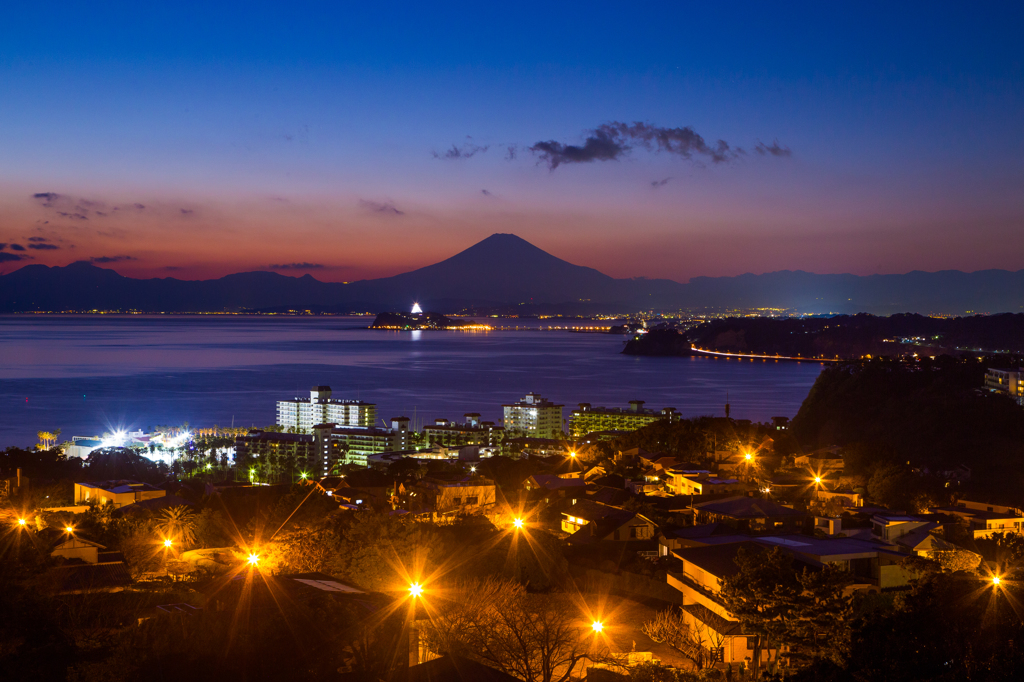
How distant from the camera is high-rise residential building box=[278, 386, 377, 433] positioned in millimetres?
15297

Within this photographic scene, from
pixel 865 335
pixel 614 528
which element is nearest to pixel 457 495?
pixel 614 528

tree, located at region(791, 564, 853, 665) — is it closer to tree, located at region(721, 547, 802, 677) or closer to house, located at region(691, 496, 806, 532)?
tree, located at region(721, 547, 802, 677)

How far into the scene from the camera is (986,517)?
4738 mm

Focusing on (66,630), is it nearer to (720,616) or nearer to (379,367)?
(720,616)

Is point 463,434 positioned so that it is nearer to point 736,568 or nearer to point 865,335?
point 736,568

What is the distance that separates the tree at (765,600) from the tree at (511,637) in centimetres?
48

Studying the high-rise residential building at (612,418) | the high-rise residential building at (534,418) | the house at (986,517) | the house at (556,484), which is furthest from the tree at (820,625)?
the high-rise residential building at (534,418)

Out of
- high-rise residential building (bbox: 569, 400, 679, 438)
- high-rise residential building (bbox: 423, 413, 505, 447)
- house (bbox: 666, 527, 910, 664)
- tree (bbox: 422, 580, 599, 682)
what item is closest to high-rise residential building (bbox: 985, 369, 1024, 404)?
high-rise residential building (bbox: 569, 400, 679, 438)

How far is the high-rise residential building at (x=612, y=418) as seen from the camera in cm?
1405

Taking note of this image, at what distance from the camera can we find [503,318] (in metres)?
76.8

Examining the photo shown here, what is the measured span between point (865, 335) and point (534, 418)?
22.3 m

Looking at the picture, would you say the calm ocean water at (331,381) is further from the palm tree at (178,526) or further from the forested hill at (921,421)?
the palm tree at (178,526)

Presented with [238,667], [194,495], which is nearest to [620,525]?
[238,667]

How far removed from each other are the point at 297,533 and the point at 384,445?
9.03 m
